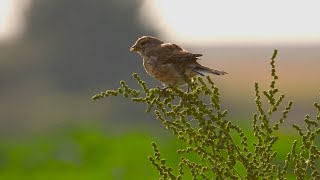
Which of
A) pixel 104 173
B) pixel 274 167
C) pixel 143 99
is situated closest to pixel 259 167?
pixel 274 167

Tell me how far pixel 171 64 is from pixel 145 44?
28.1 inches

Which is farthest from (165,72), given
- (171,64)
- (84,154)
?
(84,154)

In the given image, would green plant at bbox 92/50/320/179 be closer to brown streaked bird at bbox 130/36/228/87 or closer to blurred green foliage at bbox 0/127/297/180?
brown streaked bird at bbox 130/36/228/87

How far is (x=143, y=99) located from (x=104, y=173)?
9.27 meters

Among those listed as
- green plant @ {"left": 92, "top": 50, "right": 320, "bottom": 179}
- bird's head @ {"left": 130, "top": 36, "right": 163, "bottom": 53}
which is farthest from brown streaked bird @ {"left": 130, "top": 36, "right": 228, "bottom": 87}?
green plant @ {"left": 92, "top": 50, "right": 320, "bottom": 179}

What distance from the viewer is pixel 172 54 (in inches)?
262

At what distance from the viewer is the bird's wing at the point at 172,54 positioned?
21.3 ft

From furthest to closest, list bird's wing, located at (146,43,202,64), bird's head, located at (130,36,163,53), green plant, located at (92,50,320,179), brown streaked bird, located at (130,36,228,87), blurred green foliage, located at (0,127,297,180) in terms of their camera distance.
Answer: blurred green foliage, located at (0,127,297,180) → bird's head, located at (130,36,163,53) → bird's wing, located at (146,43,202,64) → brown streaked bird, located at (130,36,228,87) → green plant, located at (92,50,320,179)

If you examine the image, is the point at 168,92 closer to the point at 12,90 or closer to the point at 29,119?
the point at 29,119

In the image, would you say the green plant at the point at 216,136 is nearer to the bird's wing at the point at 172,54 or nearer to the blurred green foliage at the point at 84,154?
the bird's wing at the point at 172,54

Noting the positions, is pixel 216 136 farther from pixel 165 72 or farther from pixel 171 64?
pixel 171 64

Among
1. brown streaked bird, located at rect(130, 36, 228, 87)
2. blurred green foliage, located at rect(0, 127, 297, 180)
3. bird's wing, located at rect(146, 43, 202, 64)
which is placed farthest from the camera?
blurred green foliage, located at rect(0, 127, 297, 180)

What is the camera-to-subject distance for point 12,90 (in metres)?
42.5

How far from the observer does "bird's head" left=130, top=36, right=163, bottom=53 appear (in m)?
7.13
